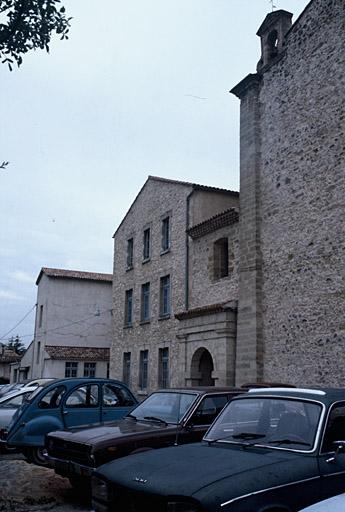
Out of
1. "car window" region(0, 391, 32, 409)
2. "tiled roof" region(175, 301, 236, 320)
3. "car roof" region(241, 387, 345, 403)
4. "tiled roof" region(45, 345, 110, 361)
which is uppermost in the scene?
"tiled roof" region(175, 301, 236, 320)

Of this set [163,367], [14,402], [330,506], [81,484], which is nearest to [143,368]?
[163,367]

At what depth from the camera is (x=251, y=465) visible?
4.18 metres

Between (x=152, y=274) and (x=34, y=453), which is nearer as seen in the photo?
(x=34, y=453)

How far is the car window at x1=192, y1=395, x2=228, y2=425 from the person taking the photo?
279 inches

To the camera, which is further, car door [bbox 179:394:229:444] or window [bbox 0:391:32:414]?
window [bbox 0:391:32:414]

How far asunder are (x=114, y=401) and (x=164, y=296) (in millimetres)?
12343

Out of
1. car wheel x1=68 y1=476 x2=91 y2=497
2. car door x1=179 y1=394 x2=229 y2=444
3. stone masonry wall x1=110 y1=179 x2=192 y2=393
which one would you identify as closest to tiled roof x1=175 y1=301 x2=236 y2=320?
stone masonry wall x1=110 y1=179 x2=192 y2=393

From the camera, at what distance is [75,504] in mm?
7094

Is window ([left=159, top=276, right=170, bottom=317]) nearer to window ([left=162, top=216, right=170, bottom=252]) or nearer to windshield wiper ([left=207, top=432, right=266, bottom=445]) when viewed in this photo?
window ([left=162, top=216, right=170, bottom=252])

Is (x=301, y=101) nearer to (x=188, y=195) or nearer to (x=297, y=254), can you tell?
(x=297, y=254)

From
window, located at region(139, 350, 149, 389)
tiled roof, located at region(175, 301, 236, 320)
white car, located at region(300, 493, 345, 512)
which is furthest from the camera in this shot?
window, located at region(139, 350, 149, 389)

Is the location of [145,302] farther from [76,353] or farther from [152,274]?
[76,353]

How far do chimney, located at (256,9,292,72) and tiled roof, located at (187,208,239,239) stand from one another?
450cm

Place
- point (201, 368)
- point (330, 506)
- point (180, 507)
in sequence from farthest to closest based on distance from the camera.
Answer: point (201, 368), point (180, 507), point (330, 506)
